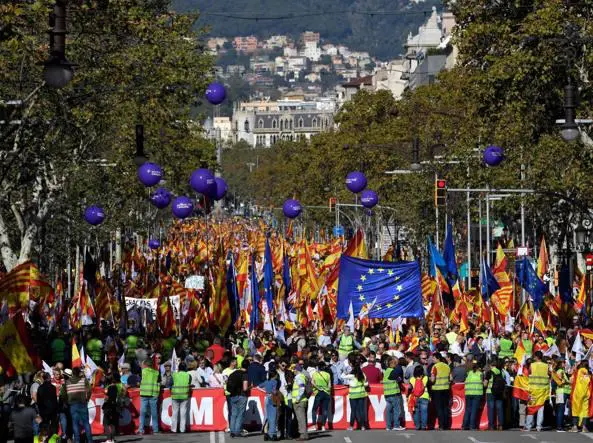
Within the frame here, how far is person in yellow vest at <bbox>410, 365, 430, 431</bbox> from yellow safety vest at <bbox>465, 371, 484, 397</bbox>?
2.14ft

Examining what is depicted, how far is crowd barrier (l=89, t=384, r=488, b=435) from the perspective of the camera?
2803cm

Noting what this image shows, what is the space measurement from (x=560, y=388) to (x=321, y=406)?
3.81 m

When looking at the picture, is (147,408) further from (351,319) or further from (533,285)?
(533,285)

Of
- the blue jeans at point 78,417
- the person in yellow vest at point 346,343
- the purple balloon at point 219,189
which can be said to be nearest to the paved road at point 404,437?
the blue jeans at point 78,417

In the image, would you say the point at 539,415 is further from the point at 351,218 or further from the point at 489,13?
the point at 351,218

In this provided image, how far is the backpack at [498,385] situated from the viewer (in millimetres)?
28078

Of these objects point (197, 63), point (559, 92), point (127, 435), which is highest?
point (197, 63)

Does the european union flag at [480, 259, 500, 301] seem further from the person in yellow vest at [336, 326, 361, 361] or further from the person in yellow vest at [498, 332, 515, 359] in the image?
the person in yellow vest at [336, 326, 361, 361]

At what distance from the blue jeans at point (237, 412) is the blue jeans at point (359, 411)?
1868 mm

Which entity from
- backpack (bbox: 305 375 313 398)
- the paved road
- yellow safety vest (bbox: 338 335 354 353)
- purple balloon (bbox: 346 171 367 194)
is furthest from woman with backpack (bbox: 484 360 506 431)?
purple balloon (bbox: 346 171 367 194)

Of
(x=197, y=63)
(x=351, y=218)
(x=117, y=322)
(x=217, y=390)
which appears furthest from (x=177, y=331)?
(x=351, y=218)

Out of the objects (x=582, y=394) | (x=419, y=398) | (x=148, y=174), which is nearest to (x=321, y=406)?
(x=419, y=398)

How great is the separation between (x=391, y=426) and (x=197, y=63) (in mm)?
31151

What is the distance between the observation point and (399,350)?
102 ft
